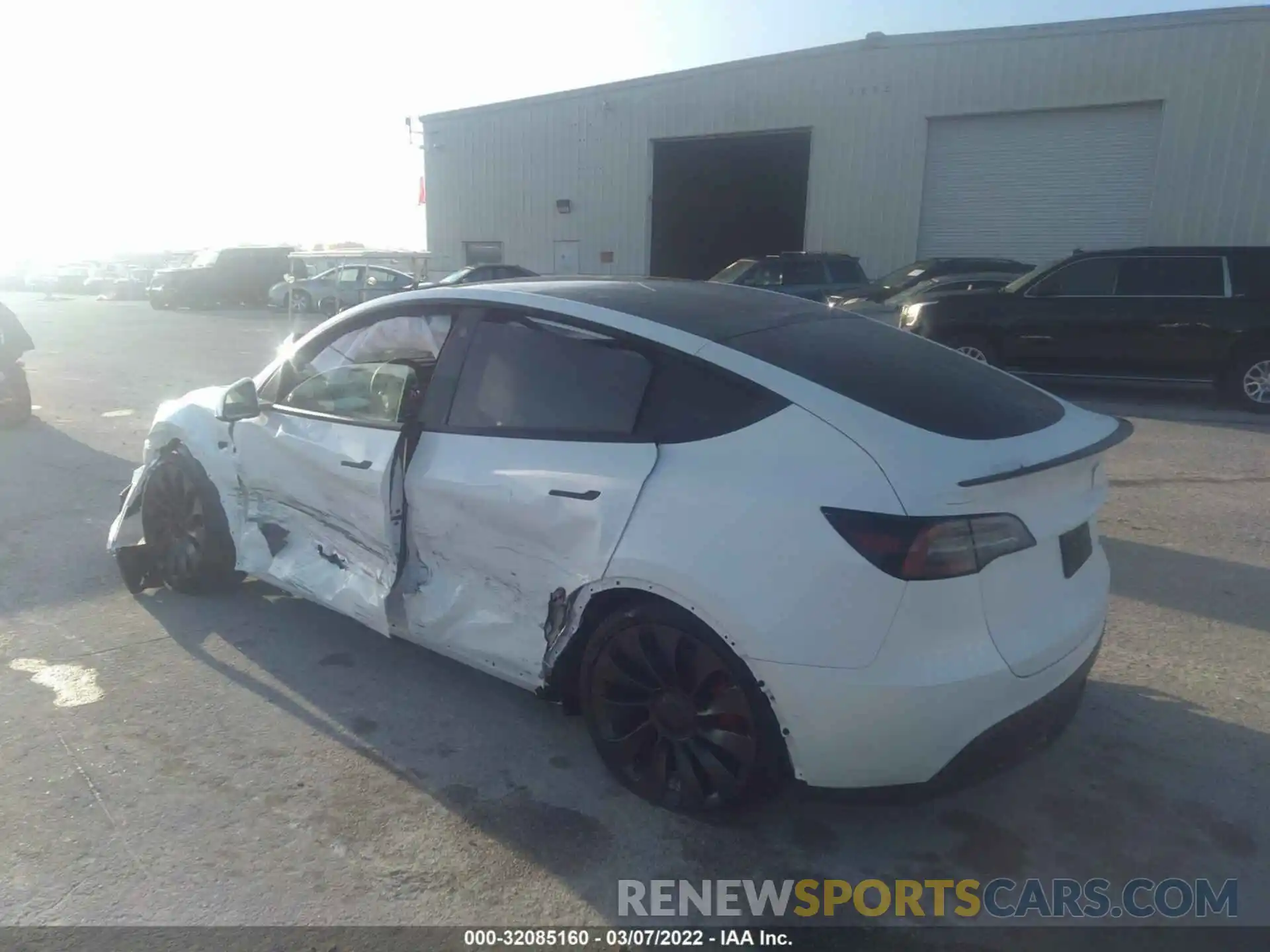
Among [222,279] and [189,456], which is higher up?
[189,456]

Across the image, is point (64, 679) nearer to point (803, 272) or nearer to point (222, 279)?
point (803, 272)

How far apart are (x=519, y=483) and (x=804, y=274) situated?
15571 millimetres

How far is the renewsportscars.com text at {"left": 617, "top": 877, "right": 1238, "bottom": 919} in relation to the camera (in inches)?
105

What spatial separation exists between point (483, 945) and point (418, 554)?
5.01 ft

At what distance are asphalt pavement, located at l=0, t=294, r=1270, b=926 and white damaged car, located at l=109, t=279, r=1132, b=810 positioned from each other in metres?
0.30

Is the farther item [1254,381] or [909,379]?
[1254,381]

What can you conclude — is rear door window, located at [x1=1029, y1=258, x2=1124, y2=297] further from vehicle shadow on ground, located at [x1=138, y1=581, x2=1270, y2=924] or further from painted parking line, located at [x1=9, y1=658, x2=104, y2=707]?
painted parking line, located at [x1=9, y1=658, x2=104, y2=707]

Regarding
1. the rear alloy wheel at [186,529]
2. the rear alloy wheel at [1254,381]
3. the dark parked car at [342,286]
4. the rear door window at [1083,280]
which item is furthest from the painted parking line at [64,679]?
the dark parked car at [342,286]

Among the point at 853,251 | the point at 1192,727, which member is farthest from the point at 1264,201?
the point at 1192,727

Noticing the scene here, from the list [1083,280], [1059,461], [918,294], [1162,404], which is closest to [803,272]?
[918,294]

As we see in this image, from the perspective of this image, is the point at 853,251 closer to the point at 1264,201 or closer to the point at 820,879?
the point at 1264,201

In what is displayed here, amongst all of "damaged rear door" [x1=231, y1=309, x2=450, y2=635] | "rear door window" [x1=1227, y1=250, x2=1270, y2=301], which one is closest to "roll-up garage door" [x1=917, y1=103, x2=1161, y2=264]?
"rear door window" [x1=1227, y1=250, x2=1270, y2=301]

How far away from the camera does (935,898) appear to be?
107 inches

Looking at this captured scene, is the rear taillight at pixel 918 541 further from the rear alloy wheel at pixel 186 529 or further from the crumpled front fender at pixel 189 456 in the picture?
the rear alloy wheel at pixel 186 529
